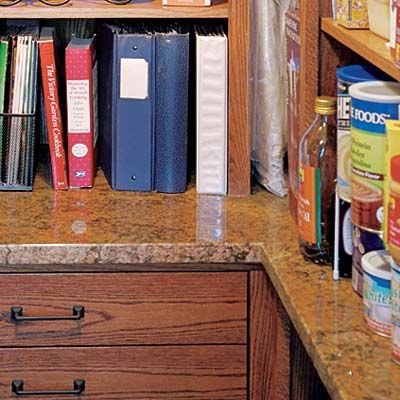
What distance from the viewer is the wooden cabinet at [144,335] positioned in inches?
75.3

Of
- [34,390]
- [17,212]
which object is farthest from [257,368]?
[17,212]

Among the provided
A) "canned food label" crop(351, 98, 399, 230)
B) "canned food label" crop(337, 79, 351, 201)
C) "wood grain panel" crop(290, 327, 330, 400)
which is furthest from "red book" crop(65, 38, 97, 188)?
"canned food label" crop(351, 98, 399, 230)

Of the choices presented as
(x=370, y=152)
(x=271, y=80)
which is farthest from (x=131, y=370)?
(x=370, y=152)

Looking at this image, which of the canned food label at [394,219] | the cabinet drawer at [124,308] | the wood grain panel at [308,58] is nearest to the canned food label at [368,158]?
the canned food label at [394,219]

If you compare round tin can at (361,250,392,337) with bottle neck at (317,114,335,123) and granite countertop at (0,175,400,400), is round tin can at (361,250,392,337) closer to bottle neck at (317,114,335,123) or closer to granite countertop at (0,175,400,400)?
granite countertop at (0,175,400,400)

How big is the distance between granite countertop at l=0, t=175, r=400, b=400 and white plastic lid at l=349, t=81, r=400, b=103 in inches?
12.3

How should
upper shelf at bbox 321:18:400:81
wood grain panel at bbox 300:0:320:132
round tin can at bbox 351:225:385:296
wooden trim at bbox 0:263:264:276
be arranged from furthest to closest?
wooden trim at bbox 0:263:264:276 < wood grain panel at bbox 300:0:320:132 < round tin can at bbox 351:225:385:296 < upper shelf at bbox 321:18:400:81

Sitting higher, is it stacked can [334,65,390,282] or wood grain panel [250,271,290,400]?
stacked can [334,65,390,282]

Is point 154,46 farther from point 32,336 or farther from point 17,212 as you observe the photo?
point 32,336

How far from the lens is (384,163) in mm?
1444

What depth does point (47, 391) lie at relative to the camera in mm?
1957

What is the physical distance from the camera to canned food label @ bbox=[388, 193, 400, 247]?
1.31 meters

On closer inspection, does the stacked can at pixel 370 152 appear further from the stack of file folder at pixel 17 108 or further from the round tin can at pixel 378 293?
the stack of file folder at pixel 17 108

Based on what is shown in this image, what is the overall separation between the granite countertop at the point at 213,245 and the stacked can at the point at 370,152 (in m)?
0.13
